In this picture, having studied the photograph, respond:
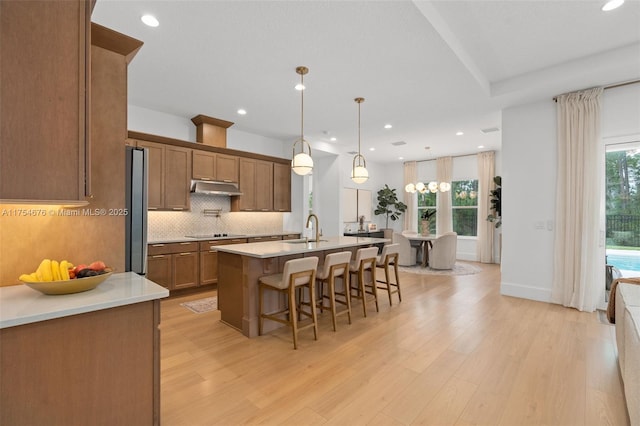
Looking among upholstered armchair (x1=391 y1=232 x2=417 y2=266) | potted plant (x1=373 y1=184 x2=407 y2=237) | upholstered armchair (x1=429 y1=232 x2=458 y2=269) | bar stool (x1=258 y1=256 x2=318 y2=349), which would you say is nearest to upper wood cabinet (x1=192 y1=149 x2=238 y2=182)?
bar stool (x1=258 y1=256 x2=318 y2=349)

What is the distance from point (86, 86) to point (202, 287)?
4170 mm

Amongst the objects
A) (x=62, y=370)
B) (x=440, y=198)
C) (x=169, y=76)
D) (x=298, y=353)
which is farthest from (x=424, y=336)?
(x=440, y=198)

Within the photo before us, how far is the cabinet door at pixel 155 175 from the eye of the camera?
15.2ft

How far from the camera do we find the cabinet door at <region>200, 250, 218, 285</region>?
494 cm

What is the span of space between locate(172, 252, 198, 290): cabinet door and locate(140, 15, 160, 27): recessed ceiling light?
124 inches

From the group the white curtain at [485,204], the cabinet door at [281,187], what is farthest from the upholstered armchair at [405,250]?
the cabinet door at [281,187]

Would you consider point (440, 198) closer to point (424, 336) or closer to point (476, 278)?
point (476, 278)

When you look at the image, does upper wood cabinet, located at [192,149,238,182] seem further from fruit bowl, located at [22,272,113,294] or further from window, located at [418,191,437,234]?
window, located at [418,191,437,234]

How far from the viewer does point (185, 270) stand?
15.6 ft

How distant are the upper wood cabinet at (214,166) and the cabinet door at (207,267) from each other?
1.34 meters

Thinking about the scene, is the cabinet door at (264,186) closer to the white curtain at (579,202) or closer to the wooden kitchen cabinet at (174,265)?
the wooden kitchen cabinet at (174,265)

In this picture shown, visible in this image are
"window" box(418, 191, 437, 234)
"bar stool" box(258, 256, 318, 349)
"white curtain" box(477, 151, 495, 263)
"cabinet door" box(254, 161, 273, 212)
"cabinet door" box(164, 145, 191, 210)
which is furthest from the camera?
"window" box(418, 191, 437, 234)

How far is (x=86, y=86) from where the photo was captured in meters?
1.51

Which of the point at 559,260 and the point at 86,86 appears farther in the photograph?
the point at 559,260
